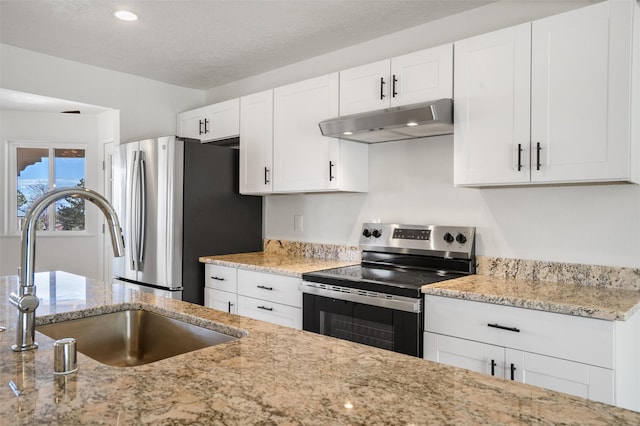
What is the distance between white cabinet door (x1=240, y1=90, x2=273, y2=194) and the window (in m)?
2.89

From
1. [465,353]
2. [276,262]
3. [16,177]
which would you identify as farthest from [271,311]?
[16,177]

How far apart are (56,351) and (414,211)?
2452 millimetres

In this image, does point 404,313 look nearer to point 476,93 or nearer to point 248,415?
point 476,93

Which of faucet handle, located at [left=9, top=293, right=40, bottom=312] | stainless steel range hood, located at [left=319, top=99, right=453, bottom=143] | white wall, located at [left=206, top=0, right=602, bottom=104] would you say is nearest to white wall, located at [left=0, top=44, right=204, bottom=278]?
white wall, located at [left=206, top=0, right=602, bottom=104]

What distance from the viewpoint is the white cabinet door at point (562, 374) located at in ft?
5.96

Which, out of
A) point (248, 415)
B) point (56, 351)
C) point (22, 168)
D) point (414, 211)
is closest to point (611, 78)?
point (414, 211)

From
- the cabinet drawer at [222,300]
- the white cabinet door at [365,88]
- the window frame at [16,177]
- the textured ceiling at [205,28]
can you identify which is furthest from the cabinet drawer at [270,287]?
the window frame at [16,177]

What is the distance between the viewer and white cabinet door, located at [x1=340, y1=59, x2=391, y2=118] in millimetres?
2844

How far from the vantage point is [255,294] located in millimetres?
3195

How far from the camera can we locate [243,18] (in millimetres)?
3006

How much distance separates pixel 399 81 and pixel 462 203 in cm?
84

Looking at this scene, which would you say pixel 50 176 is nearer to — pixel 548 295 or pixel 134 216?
pixel 134 216

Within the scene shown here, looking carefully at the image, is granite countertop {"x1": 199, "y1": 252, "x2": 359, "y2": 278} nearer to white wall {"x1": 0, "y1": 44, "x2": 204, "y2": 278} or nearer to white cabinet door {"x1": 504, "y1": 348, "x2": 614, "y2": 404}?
white cabinet door {"x1": 504, "y1": 348, "x2": 614, "y2": 404}

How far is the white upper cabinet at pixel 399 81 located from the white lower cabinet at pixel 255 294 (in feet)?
3.96
